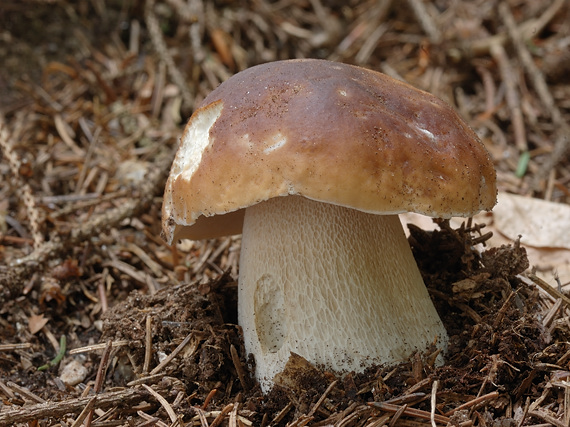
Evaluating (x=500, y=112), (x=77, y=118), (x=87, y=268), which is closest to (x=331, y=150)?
(x=87, y=268)

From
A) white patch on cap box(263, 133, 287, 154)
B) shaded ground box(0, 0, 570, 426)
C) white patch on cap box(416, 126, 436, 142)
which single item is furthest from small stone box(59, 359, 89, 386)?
white patch on cap box(416, 126, 436, 142)

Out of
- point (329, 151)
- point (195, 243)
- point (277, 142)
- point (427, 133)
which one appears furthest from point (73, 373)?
point (427, 133)

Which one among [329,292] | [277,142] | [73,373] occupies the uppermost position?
[277,142]

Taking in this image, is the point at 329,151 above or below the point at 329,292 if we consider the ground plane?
above

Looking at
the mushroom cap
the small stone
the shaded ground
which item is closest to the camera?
the mushroom cap

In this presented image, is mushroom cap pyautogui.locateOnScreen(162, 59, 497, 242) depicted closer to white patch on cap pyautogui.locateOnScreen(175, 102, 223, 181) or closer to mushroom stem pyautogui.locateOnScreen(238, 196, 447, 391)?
white patch on cap pyautogui.locateOnScreen(175, 102, 223, 181)

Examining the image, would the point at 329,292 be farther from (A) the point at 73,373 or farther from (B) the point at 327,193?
(A) the point at 73,373

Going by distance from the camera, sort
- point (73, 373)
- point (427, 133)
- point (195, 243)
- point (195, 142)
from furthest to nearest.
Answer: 1. point (195, 243)
2. point (73, 373)
3. point (195, 142)
4. point (427, 133)
